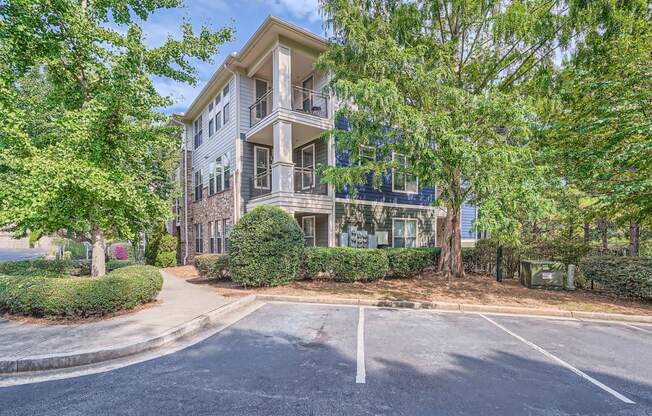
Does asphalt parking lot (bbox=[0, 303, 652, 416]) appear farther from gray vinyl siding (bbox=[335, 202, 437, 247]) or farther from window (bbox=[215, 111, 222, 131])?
window (bbox=[215, 111, 222, 131])

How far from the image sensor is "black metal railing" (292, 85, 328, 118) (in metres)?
14.1

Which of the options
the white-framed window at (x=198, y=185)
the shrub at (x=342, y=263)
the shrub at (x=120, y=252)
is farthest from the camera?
the shrub at (x=120, y=252)

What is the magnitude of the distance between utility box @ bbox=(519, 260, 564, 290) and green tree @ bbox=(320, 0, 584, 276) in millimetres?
2132

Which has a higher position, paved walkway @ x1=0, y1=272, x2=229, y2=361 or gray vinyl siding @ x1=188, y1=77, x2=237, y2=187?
gray vinyl siding @ x1=188, y1=77, x2=237, y2=187

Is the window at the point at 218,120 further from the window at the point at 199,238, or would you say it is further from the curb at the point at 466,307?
the curb at the point at 466,307

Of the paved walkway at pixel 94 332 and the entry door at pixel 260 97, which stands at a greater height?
the entry door at pixel 260 97

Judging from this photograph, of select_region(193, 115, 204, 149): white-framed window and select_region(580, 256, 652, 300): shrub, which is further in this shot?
select_region(193, 115, 204, 149): white-framed window

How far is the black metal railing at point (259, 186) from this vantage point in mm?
14961

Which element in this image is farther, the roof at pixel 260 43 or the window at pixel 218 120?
the window at pixel 218 120

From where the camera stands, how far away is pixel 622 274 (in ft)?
29.1

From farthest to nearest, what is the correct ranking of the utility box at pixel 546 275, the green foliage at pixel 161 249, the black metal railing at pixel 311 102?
the green foliage at pixel 161 249 < the black metal railing at pixel 311 102 < the utility box at pixel 546 275

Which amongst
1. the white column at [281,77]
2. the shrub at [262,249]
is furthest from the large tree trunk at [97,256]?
the white column at [281,77]

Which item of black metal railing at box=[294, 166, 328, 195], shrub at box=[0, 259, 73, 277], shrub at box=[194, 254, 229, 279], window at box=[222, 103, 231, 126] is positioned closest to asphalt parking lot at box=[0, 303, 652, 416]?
shrub at box=[194, 254, 229, 279]

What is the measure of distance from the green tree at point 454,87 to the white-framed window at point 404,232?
398 centimetres
